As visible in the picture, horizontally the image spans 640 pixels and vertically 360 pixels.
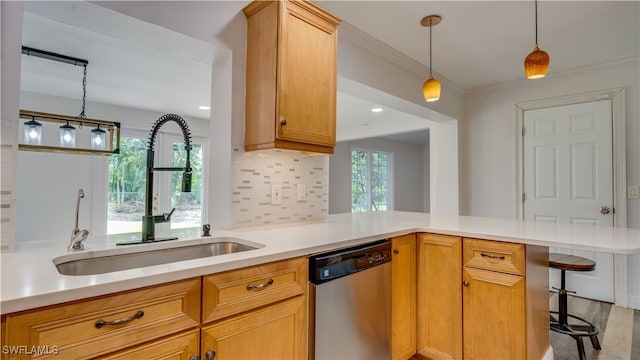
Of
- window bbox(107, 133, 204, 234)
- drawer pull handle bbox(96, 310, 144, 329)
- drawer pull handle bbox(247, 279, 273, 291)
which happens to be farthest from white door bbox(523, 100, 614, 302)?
window bbox(107, 133, 204, 234)

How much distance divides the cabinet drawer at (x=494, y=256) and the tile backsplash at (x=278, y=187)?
1002 millimetres

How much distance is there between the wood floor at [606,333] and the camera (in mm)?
2223

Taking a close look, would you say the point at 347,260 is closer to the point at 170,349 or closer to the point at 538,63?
the point at 170,349

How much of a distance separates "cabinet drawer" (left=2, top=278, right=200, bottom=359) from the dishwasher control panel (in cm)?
52

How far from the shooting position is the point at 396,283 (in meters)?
1.86

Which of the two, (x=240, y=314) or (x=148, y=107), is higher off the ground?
(x=148, y=107)


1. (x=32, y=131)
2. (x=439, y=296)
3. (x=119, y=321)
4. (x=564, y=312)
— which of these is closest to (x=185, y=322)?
(x=119, y=321)

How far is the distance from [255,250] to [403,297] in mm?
1046

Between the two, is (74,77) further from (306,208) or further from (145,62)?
(306,208)

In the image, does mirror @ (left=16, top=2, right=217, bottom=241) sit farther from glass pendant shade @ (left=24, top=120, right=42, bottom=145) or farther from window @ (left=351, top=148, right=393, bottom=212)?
window @ (left=351, top=148, right=393, bottom=212)

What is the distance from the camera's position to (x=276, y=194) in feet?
6.79

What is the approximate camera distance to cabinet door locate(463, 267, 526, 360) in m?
1.62

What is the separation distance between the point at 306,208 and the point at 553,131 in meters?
3.05

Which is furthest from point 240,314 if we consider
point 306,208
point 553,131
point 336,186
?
point 336,186
